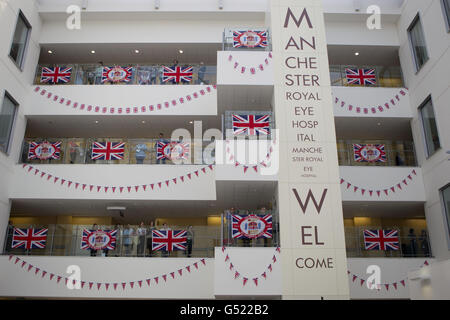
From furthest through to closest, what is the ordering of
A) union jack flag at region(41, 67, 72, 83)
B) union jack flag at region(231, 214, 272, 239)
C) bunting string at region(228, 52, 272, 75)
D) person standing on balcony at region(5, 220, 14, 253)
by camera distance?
union jack flag at region(41, 67, 72, 83)
bunting string at region(228, 52, 272, 75)
person standing on balcony at region(5, 220, 14, 253)
union jack flag at region(231, 214, 272, 239)

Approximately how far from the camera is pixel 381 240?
54.5ft

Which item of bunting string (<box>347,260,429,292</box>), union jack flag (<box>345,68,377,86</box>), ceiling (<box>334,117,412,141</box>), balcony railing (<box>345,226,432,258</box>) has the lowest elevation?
bunting string (<box>347,260,429,292</box>)

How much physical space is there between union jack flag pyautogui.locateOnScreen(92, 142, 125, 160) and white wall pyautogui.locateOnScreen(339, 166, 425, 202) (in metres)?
8.90

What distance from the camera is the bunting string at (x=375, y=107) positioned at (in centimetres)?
1912

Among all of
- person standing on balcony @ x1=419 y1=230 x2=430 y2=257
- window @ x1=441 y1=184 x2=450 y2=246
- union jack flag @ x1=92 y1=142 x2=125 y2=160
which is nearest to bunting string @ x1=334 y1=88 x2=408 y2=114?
window @ x1=441 y1=184 x2=450 y2=246

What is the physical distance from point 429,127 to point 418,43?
12.0 ft

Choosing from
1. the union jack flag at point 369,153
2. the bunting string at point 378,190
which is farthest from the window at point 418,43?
the bunting string at point 378,190

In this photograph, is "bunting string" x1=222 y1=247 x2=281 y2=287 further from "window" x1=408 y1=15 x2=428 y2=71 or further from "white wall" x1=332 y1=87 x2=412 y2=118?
"window" x1=408 y1=15 x2=428 y2=71

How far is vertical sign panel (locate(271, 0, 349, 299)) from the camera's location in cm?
1363

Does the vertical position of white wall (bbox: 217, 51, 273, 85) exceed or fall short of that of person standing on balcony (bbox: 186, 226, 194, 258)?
it exceeds it

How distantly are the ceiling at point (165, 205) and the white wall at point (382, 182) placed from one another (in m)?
3.26

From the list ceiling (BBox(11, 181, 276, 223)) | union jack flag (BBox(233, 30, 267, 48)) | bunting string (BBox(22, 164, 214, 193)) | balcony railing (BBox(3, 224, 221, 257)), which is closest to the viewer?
balcony railing (BBox(3, 224, 221, 257))

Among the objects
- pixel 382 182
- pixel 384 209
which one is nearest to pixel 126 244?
pixel 382 182

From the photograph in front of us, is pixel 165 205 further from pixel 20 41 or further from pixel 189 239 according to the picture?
pixel 20 41
